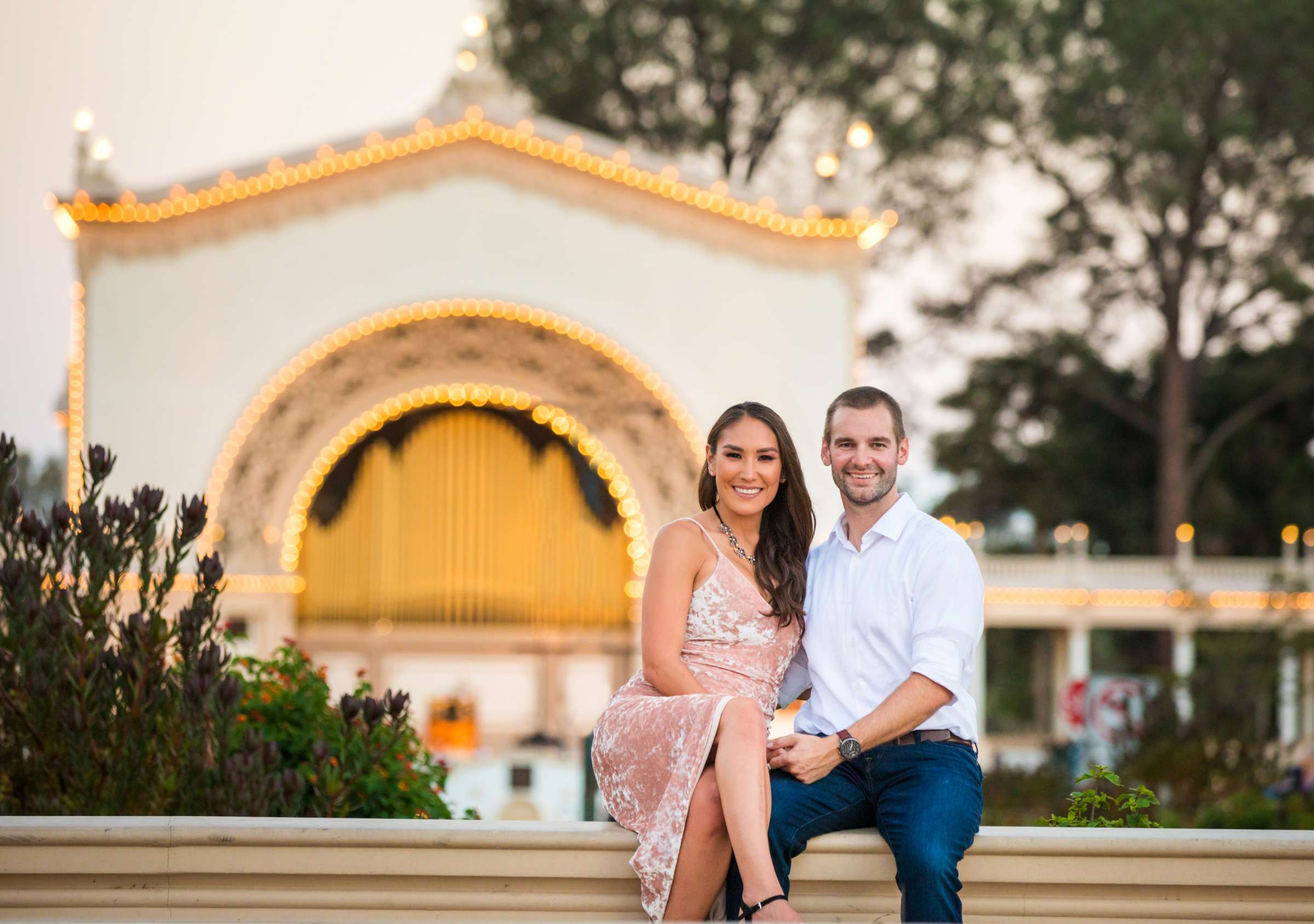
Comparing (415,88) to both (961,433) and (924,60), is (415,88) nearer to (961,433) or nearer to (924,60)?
(924,60)

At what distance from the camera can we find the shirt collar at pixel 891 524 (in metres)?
4.07

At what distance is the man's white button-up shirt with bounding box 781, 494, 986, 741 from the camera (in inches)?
153

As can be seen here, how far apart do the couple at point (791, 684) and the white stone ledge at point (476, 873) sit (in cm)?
16

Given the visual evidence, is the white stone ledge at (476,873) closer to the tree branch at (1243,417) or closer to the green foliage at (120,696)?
the green foliage at (120,696)

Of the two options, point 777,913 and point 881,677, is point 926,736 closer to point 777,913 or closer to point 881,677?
point 881,677

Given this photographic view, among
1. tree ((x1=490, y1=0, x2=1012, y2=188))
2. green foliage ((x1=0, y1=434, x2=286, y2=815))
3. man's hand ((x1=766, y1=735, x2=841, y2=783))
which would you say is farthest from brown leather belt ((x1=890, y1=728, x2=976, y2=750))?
tree ((x1=490, y1=0, x2=1012, y2=188))

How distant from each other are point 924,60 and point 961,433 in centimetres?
729

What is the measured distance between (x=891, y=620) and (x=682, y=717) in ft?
2.38

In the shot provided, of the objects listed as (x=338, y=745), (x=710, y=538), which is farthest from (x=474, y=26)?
(x=710, y=538)

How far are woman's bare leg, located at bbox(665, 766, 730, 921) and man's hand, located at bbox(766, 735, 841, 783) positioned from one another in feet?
0.81

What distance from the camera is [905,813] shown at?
11.7 ft

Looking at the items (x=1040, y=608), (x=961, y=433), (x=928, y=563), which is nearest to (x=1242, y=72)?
(x=961, y=433)

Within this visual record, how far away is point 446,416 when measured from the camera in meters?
16.6

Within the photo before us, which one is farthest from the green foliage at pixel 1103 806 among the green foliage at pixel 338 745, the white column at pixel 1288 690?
the white column at pixel 1288 690
